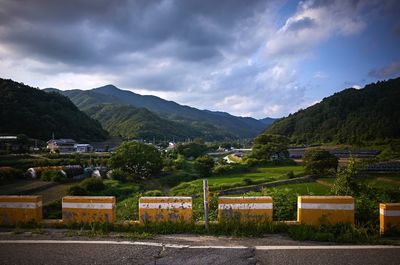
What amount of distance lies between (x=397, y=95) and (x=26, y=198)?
136443 millimetres

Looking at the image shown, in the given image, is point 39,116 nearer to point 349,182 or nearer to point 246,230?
point 349,182

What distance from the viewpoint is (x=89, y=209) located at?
7.00 m

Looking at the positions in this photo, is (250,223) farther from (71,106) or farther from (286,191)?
(71,106)

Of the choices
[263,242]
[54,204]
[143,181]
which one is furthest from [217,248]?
[143,181]

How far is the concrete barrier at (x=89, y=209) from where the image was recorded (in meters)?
6.91

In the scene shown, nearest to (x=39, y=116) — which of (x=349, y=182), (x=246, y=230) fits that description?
(x=349, y=182)

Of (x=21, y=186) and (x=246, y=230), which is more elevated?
(x=246, y=230)

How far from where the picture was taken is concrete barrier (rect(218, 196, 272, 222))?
22.0 ft

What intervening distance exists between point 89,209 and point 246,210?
3473 mm

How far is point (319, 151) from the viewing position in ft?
187

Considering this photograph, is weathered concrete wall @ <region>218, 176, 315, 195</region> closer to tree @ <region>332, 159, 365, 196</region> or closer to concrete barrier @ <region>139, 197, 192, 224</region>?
tree @ <region>332, 159, 365, 196</region>

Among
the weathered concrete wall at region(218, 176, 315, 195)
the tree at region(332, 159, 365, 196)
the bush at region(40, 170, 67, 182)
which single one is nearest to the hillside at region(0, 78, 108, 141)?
the bush at region(40, 170, 67, 182)

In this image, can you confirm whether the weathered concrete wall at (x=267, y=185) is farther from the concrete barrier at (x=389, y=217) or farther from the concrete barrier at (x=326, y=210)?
the concrete barrier at (x=389, y=217)

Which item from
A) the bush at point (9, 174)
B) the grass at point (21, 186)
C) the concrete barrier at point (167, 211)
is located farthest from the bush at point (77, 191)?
the concrete barrier at point (167, 211)
